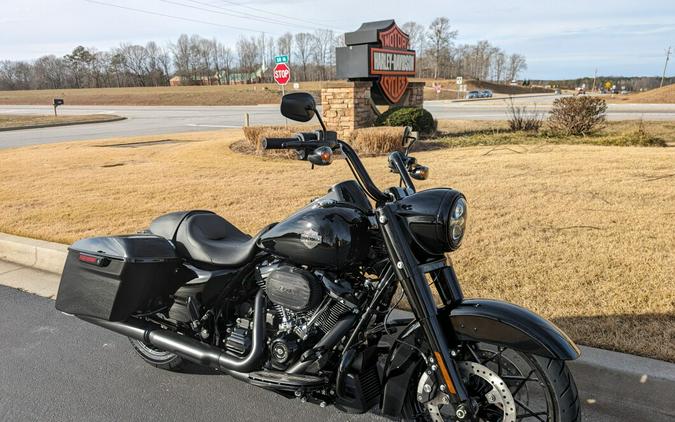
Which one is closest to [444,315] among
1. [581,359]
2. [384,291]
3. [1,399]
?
[384,291]

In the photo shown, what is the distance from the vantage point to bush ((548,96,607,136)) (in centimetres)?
1343

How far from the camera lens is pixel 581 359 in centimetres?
313

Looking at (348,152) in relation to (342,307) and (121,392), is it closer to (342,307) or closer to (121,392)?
(342,307)

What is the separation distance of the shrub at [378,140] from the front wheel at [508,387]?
978 centimetres

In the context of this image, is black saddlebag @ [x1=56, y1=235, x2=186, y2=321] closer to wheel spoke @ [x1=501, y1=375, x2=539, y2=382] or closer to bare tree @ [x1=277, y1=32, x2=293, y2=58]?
wheel spoke @ [x1=501, y1=375, x2=539, y2=382]

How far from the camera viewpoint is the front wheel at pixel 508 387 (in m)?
2.24

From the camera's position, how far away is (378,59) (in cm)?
1577

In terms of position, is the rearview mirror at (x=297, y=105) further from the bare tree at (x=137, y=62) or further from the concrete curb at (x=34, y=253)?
the bare tree at (x=137, y=62)

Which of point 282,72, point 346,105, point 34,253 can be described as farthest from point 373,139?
point 282,72

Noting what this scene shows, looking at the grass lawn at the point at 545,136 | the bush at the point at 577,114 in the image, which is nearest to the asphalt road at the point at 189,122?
the grass lawn at the point at 545,136

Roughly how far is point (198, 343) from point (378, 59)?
45.8 ft

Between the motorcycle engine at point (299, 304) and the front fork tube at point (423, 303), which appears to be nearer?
the front fork tube at point (423, 303)

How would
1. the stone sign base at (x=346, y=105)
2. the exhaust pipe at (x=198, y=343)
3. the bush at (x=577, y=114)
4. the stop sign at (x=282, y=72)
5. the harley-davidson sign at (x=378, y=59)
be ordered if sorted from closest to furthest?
the exhaust pipe at (x=198, y=343) → the bush at (x=577, y=114) → the stone sign base at (x=346, y=105) → the harley-davidson sign at (x=378, y=59) → the stop sign at (x=282, y=72)

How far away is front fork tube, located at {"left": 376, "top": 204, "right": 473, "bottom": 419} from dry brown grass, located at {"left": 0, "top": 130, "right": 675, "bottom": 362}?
150cm
